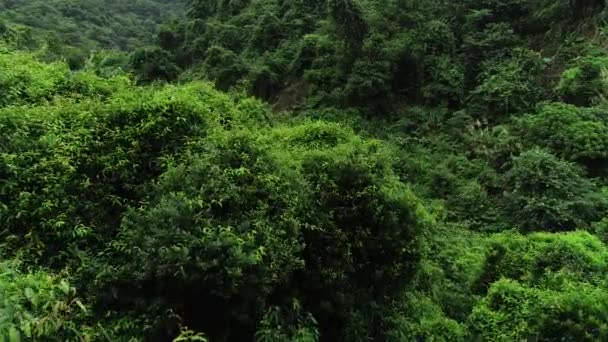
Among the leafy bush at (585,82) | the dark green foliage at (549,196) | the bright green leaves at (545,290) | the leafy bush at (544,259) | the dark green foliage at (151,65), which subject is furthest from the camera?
the dark green foliage at (151,65)

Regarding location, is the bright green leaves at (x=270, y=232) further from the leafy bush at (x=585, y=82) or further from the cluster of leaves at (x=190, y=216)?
the leafy bush at (x=585, y=82)

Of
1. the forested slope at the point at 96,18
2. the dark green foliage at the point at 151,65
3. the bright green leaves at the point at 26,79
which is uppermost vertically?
the bright green leaves at the point at 26,79

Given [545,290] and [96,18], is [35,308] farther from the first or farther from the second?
[96,18]

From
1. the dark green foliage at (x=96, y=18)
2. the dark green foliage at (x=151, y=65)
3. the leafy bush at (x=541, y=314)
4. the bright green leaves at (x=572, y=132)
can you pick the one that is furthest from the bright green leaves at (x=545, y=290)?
the dark green foliage at (x=96, y=18)

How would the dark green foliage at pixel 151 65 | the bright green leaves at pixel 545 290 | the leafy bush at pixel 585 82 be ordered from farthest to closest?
the dark green foliage at pixel 151 65 < the leafy bush at pixel 585 82 < the bright green leaves at pixel 545 290

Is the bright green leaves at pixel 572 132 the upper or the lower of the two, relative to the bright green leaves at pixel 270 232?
lower

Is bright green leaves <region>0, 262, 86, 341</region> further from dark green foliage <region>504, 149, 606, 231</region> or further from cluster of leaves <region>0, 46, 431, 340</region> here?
dark green foliage <region>504, 149, 606, 231</region>

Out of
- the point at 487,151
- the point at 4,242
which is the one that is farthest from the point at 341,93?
the point at 4,242

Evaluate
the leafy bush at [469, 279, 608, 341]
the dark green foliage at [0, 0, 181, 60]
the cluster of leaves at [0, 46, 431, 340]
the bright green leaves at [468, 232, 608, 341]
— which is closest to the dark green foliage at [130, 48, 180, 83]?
the cluster of leaves at [0, 46, 431, 340]

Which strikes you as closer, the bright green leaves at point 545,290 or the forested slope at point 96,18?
the bright green leaves at point 545,290

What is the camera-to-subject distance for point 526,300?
798 cm

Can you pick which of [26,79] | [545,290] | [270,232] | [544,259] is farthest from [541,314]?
[26,79]

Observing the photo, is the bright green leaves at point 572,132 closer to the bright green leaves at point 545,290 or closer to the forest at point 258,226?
the forest at point 258,226

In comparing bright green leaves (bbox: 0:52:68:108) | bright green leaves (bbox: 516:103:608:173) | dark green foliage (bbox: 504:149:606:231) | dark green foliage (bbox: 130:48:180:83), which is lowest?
dark green foliage (bbox: 130:48:180:83)
